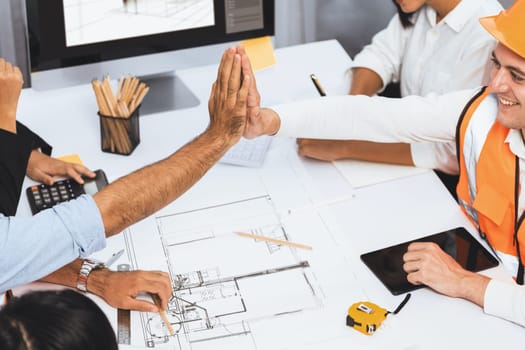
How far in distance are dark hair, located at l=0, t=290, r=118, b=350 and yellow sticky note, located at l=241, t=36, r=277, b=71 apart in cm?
122

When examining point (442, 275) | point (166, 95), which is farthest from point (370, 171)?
point (166, 95)

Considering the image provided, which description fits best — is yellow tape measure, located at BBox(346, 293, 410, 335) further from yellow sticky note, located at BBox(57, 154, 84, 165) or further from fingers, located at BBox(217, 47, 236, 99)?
yellow sticky note, located at BBox(57, 154, 84, 165)

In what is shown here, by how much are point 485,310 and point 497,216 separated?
0.77 feet

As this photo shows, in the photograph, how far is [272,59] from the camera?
7.07 feet

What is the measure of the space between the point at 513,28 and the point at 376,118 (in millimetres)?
382

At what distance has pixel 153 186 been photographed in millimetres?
1423

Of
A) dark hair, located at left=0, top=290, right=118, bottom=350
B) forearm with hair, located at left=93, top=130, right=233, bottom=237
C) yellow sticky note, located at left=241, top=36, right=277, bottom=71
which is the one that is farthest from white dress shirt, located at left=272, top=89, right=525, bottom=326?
dark hair, located at left=0, top=290, right=118, bottom=350

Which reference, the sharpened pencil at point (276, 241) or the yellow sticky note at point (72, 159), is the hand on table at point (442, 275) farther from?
the yellow sticky note at point (72, 159)

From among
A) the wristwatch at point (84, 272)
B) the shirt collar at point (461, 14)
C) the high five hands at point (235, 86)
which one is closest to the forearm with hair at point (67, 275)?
the wristwatch at point (84, 272)

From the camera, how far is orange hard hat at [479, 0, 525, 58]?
4.82 ft

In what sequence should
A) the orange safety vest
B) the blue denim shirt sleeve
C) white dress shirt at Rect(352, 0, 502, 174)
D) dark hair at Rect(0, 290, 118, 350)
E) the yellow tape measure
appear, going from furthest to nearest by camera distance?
1. white dress shirt at Rect(352, 0, 502, 174)
2. the orange safety vest
3. the yellow tape measure
4. the blue denim shirt sleeve
5. dark hair at Rect(0, 290, 118, 350)

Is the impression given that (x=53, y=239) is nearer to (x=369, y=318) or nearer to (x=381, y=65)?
(x=369, y=318)

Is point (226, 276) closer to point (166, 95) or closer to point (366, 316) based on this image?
point (366, 316)

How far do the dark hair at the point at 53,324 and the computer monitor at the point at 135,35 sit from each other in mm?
982
